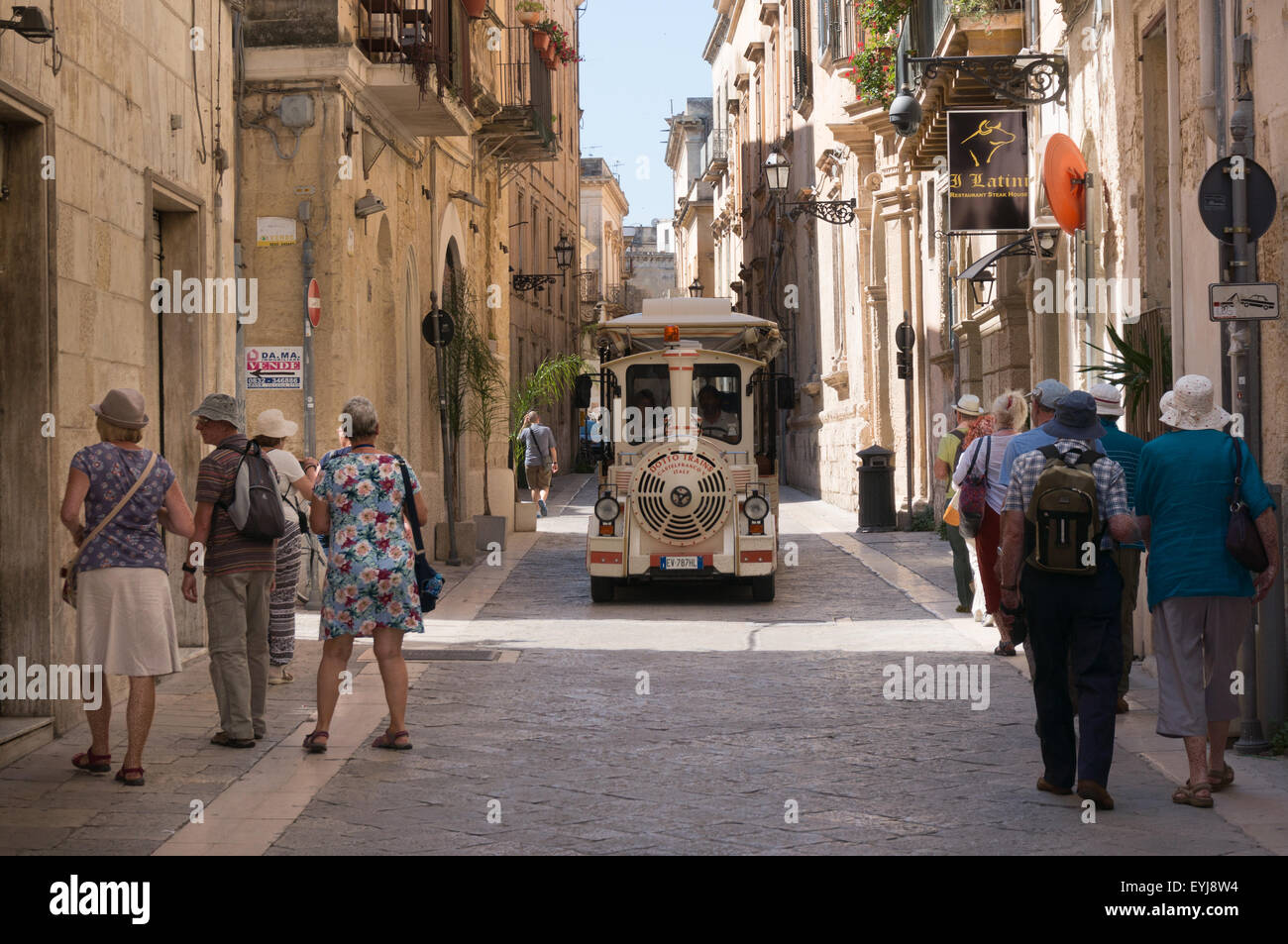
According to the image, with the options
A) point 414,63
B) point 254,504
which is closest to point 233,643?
point 254,504

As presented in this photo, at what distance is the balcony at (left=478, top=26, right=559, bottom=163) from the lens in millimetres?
24438

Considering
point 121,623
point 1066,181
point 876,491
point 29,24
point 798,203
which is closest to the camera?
point 121,623

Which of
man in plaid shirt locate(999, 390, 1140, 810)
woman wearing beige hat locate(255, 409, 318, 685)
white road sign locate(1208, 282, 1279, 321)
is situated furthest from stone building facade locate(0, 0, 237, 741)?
white road sign locate(1208, 282, 1279, 321)

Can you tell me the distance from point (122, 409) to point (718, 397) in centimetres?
910

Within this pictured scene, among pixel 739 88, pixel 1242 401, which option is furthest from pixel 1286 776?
pixel 739 88

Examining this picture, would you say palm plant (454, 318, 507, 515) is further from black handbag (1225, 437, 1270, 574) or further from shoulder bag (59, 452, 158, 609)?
black handbag (1225, 437, 1270, 574)

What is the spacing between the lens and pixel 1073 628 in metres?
6.93

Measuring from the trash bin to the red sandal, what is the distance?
56.1ft

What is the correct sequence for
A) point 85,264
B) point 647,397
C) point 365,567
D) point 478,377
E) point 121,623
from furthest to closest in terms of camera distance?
point 478,377 < point 647,397 < point 85,264 < point 365,567 < point 121,623

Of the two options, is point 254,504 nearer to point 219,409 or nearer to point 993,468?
point 219,409

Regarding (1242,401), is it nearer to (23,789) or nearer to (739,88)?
(23,789)

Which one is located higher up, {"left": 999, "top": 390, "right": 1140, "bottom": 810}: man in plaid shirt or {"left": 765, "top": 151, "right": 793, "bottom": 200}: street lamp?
{"left": 765, "top": 151, "right": 793, "bottom": 200}: street lamp

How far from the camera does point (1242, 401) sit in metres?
8.17
